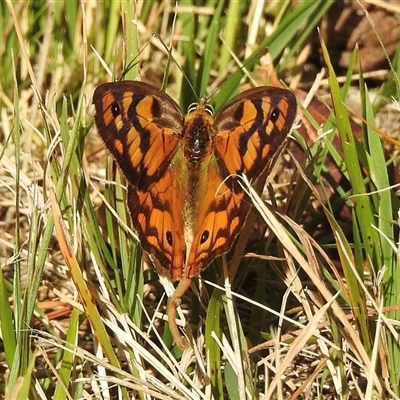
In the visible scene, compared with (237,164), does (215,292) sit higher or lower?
lower

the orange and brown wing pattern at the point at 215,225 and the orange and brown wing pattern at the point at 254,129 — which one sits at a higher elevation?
the orange and brown wing pattern at the point at 254,129

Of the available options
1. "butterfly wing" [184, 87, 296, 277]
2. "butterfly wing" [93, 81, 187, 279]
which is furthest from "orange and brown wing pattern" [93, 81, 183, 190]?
"butterfly wing" [184, 87, 296, 277]

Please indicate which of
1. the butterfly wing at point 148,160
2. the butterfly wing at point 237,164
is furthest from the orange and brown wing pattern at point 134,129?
the butterfly wing at point 237,164

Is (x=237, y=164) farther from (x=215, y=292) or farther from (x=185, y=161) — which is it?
(x=215, y=292)

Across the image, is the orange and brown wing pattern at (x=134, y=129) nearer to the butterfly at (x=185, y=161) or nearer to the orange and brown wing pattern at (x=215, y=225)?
the butterfly at (x=185, y=161)

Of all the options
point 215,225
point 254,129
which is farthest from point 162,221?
point 254,129

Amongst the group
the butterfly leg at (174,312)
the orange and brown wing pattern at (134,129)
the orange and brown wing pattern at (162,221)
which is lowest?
the butterfly leg at (174,312)

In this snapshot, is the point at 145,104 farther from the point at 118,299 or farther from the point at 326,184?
the point at 326,184

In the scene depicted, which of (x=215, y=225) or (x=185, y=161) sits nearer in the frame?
(x=215, y=225)
